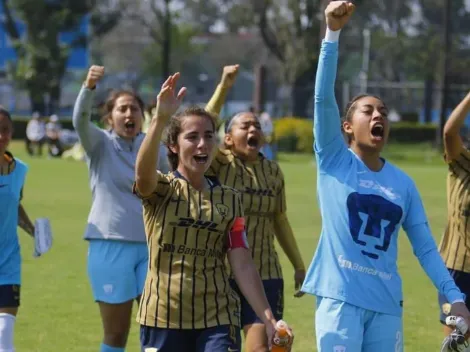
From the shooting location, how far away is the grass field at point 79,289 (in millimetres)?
10016

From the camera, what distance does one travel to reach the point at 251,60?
3868 inches

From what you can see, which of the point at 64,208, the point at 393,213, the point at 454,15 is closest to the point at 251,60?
the point at 454,15

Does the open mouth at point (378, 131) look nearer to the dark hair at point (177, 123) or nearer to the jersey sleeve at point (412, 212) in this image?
the jersey sleeve at point (412, 212)

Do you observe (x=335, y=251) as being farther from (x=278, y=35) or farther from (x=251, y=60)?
(x=251, y=60)

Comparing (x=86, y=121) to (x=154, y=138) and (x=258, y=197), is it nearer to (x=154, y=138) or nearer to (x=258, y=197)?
(x=258, y=197)

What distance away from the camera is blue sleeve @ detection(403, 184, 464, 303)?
5.91m

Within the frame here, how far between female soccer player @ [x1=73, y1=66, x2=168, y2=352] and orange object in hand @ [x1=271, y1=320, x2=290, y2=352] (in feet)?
9.83

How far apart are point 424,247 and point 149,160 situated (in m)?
1.59

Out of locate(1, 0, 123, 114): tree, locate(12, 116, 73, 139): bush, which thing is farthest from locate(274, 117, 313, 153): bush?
locate(1, 0, 123, 114): tree

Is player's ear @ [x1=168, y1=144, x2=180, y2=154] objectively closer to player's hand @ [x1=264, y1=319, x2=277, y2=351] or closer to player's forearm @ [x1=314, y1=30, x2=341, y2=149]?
player's forearm @ [x1=314, y1=30, x2=341, y2=149]

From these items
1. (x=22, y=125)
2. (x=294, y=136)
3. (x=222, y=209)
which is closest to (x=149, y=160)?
(x=222, y=209)

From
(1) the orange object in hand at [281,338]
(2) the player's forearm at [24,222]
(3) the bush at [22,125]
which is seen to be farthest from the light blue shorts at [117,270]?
(3) the bush at [22,125]

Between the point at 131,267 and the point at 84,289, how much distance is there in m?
4.74

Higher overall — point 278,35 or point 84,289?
point 278,35
